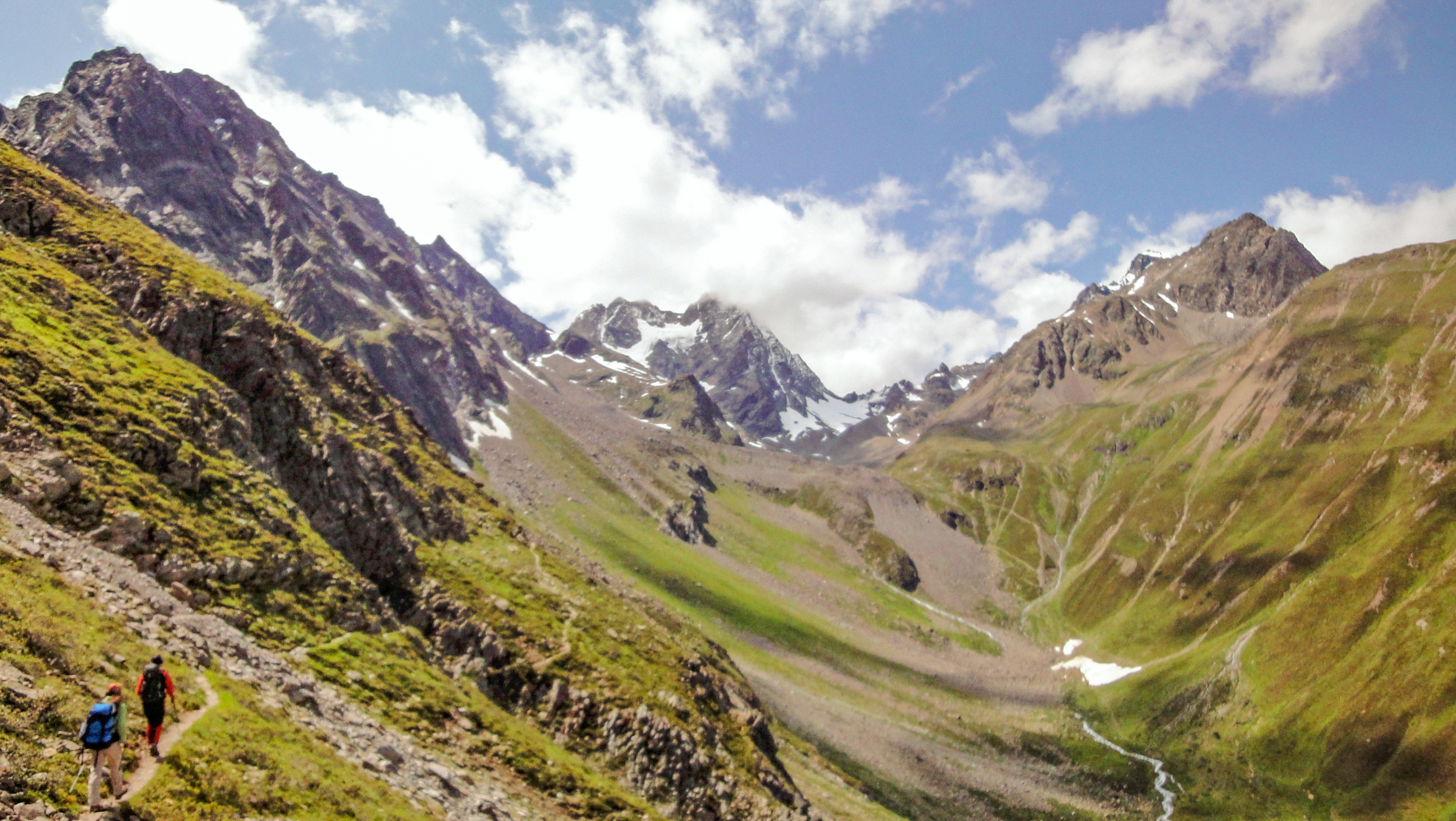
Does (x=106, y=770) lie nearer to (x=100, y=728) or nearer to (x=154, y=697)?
(x=100, y=728)

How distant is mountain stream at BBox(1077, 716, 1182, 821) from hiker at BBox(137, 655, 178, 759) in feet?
477

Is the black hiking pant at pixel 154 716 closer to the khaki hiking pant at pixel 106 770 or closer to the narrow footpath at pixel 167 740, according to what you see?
the narrow footpath at pixel 167 740

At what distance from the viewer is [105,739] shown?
52.8ft

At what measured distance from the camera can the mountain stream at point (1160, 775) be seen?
127 m

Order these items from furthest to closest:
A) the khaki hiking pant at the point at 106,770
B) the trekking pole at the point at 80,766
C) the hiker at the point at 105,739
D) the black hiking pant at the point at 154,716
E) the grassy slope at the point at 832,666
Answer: the grassy slope at the point at 832,666 → the black hiking pant at the point at 154,716 → the trekking pole at the point at 80,766 → the hiker at the point at 105,739 → the khaki hiking pant at the point at 106,770

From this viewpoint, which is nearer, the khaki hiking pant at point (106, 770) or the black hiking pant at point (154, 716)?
the khaki hiking pant at point (106, 770)

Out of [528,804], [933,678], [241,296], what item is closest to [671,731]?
[528,804]

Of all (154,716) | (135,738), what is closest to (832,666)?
(135,738)

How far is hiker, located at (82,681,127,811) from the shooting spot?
15852mm

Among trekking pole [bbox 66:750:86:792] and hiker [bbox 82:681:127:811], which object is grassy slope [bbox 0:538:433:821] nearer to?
trekking pole [bbox 66:750:86:792]

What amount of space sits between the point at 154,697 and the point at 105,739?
8.77 ft

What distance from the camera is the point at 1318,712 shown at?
134375 millimetres

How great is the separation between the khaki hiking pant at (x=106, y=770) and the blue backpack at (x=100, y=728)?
0.21 m

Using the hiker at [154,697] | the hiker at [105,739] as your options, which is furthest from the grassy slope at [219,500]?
the hiker at [105,739]
